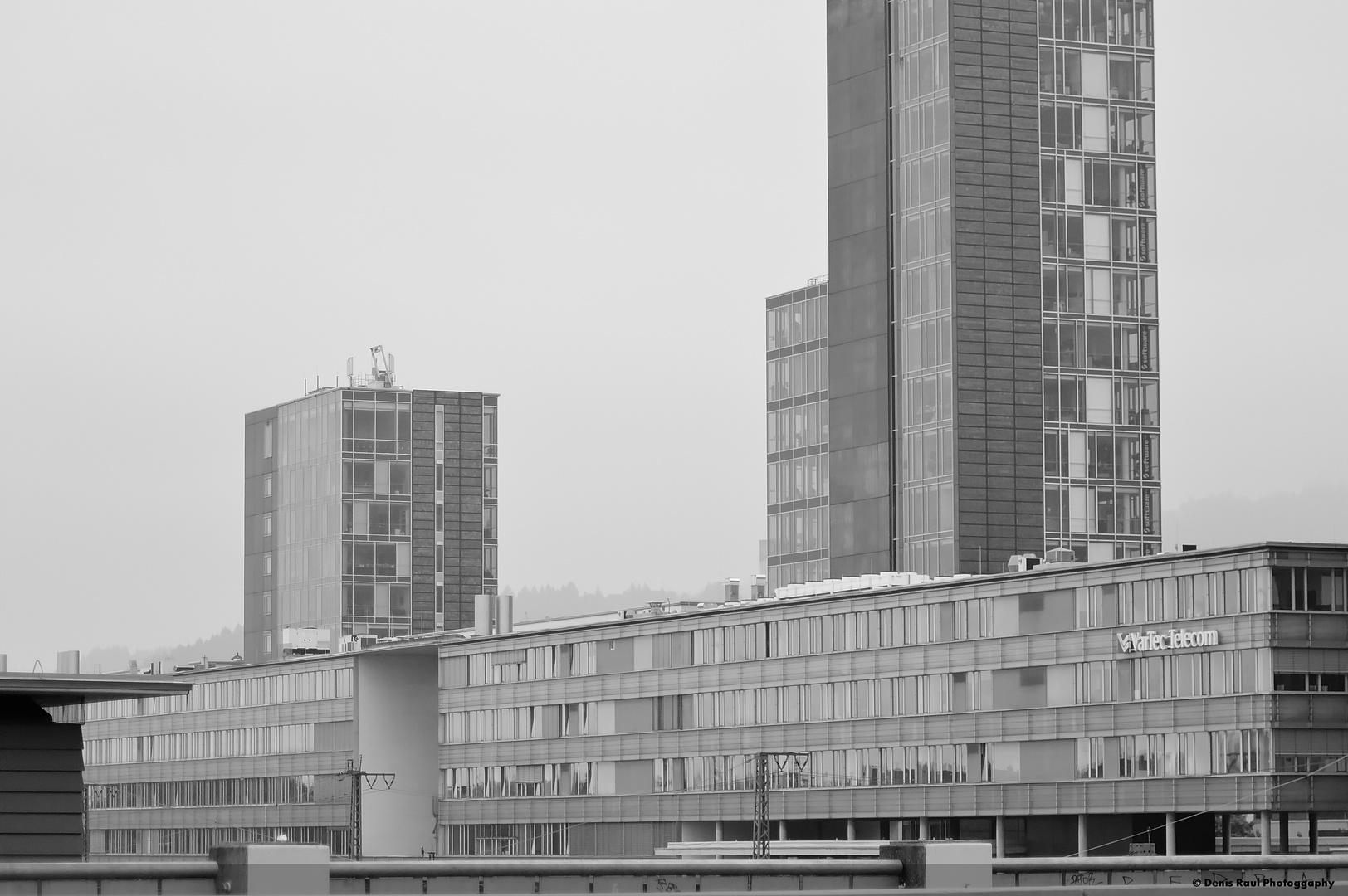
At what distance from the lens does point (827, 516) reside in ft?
589

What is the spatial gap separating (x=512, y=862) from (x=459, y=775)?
130018 millimetres

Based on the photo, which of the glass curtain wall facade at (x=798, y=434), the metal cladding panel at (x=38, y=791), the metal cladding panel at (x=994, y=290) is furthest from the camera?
the glass curtain wall facade at (x=798, y=434)

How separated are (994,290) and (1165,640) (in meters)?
59.3

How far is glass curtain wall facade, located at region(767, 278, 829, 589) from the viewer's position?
183000mm

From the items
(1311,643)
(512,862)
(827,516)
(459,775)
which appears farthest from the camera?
(827,516)

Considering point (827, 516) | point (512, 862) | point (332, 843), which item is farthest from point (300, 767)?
point (512, 862)

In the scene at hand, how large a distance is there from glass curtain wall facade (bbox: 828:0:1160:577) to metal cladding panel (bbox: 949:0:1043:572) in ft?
0.55

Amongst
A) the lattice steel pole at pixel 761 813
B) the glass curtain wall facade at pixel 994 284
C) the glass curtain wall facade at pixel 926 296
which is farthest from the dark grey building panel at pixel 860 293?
the lattice steel pole at pixel 761 813

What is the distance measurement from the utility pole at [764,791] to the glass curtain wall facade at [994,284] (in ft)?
110

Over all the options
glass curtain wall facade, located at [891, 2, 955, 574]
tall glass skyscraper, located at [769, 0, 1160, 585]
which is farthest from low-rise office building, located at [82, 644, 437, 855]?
glass curtain wall facade, located at [891, 2, 955, 574]

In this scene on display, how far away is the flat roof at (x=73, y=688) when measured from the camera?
45000 millimetres

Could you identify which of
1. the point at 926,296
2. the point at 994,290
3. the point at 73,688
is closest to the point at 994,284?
the point at 994,290

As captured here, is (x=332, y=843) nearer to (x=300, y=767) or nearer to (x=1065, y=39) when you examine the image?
(x=300, y=767)

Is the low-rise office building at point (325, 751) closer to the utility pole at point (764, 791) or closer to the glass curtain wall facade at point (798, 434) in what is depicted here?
the glass curtain wall facade at point (798, 434)
